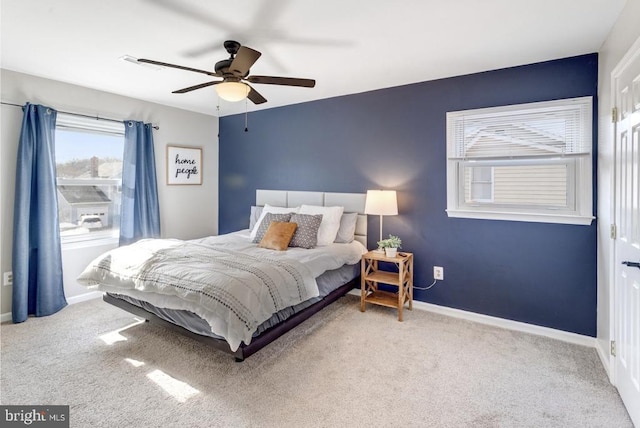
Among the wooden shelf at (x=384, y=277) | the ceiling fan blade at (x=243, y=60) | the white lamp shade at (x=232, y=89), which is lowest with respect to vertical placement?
the wooden shelf at (x=384, y=277)

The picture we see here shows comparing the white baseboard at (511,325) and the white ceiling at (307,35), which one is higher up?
the white ceiling at (307,35)

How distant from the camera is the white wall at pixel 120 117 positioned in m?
3.27

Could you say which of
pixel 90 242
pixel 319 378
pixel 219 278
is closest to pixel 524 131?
pixel 319 378

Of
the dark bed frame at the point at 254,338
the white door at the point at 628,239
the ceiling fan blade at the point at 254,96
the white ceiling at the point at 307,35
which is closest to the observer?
the white door at the point at 628,239

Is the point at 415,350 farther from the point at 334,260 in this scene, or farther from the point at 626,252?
the point at 626,252

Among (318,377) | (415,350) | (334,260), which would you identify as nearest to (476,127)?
(334,260)

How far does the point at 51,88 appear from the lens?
3.52m

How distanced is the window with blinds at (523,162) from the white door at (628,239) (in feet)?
2.25

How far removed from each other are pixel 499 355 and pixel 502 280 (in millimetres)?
816

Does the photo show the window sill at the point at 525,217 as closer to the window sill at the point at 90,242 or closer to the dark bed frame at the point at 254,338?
the dark bed frame at the point at 254,338

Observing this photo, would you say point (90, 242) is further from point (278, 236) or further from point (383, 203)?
point (383, 203)

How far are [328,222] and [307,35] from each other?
6.52 ft

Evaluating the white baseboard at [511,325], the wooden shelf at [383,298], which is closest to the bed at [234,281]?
the wooden shelf at [383,298]

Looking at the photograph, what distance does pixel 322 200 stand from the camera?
4309mm
